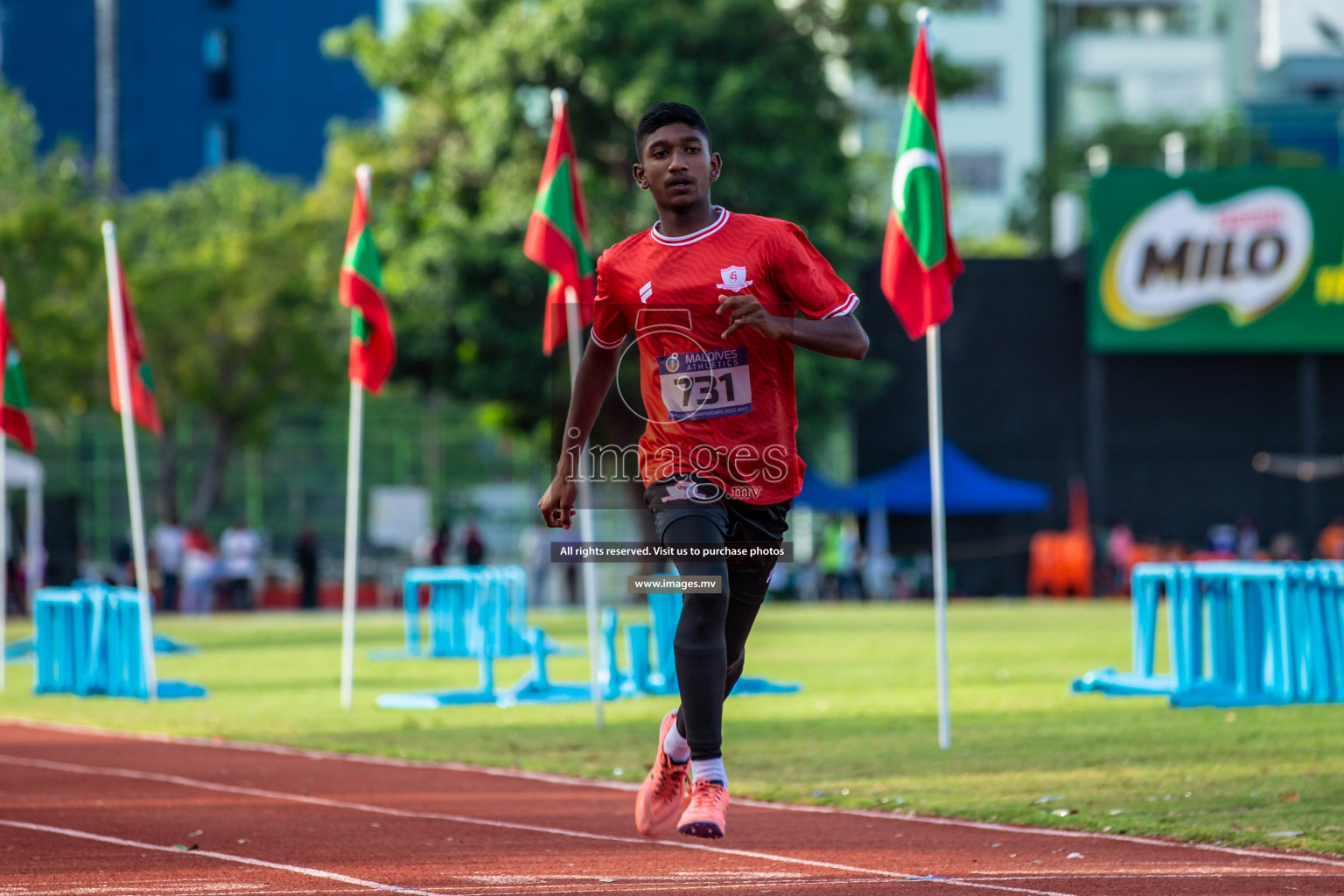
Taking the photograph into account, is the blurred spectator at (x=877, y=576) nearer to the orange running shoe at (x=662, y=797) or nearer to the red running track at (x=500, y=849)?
the red running track at (x=500, y=849)

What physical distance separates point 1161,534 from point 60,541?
942 inches

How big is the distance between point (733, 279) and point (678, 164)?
42 centimetres

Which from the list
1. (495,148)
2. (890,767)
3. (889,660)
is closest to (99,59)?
(495,148)

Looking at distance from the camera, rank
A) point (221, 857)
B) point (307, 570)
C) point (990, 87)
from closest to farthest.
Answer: point (221, 857), point (307, 570), point (990, 87)

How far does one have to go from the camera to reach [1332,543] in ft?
124

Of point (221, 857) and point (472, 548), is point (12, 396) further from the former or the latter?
point (472, 548)

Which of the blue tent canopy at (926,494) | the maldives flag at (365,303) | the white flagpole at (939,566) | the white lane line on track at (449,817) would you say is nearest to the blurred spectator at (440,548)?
the blue tent canopy at (926,494)

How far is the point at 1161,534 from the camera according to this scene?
40844 millimetres

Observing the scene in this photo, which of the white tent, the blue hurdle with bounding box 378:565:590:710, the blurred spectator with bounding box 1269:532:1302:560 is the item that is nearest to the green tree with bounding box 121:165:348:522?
the white tent

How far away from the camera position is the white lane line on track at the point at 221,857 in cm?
681

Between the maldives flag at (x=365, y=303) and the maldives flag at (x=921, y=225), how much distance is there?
4721mm

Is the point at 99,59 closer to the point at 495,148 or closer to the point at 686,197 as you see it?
the point at 495,148

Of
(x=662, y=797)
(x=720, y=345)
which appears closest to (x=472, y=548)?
(x=662, y=797)

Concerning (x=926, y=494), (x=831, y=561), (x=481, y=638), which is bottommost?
(x=481, y=638)
